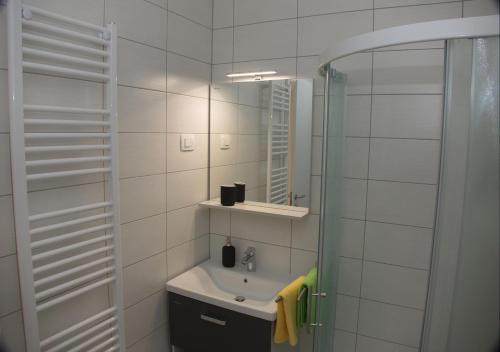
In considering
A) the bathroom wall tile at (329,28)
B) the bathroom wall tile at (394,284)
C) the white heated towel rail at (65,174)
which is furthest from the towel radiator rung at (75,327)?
the bathroom wall tile at (329,28)

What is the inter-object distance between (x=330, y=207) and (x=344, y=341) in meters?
0.56

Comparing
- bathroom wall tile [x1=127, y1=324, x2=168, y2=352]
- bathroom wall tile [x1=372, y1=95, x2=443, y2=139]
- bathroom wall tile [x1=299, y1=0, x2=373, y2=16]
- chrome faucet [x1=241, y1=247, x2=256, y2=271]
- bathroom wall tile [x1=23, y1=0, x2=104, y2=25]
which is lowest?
bathroom wall tile [x1=127, y1=324, x2=168, y2=352]

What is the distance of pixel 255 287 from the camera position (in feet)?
6.94

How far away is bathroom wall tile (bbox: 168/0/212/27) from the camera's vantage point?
198 cm

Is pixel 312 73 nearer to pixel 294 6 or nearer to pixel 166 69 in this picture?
pixel 294 6

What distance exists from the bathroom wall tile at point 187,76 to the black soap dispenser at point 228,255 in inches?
37.7

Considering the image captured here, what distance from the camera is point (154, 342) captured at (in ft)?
6.57

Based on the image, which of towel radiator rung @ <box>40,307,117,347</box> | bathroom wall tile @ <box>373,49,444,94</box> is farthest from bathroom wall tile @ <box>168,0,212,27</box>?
towel radiator rung @ <box>40,307,117,347</box>

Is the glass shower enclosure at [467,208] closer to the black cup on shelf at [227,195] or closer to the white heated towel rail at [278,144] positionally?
the white heated towel rail at [278,144]

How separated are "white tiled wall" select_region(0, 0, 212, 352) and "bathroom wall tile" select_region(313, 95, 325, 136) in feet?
2.30

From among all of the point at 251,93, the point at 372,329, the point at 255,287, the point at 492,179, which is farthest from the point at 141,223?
the point at 492,179

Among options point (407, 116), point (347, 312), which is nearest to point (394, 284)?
point (347, 312)

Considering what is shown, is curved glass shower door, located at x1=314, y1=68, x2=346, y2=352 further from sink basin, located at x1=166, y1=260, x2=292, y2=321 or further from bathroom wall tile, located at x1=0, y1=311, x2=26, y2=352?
bathroom wall tile, located at x1=0, y1=311, x2=26, y2=352

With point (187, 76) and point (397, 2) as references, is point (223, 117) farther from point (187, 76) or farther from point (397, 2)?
point (397, 2)
